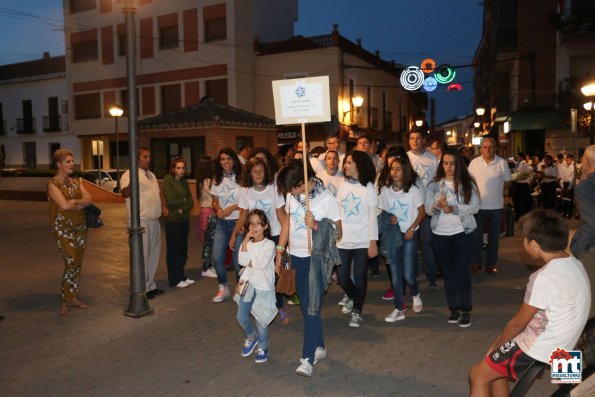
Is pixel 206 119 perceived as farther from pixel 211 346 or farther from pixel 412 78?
pixel 211 346

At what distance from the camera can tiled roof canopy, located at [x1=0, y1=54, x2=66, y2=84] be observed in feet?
131

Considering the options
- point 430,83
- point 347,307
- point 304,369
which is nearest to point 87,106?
point 430,83

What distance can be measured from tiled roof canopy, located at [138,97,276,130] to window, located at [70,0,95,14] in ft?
59.8

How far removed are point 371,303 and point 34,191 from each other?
2202 cm

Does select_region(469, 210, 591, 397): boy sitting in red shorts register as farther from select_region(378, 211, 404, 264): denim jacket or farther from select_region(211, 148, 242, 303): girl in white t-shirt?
select_region(211, 148, 242, 303): girl in white t-shirt

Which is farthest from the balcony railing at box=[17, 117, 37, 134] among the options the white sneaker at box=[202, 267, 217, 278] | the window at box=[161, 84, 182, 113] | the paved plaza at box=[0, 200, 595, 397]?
the white sneaker at box=[202, 267, 217, 278]

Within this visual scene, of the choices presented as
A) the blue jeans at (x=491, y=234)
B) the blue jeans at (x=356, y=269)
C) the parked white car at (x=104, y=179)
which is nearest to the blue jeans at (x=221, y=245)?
the blue jeans at (x=356, y=269)

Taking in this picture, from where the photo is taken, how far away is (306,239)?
4906mm

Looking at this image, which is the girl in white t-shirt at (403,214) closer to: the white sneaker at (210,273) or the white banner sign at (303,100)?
the white banner sign at (303,100)

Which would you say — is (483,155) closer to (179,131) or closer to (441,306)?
(441,306)

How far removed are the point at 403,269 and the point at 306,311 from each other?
196 cm

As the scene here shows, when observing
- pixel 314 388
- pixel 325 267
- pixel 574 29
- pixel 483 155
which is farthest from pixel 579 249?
pixel 574 29

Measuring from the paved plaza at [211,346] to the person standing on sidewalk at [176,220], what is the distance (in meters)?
0.32

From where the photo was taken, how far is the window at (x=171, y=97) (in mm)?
30453
